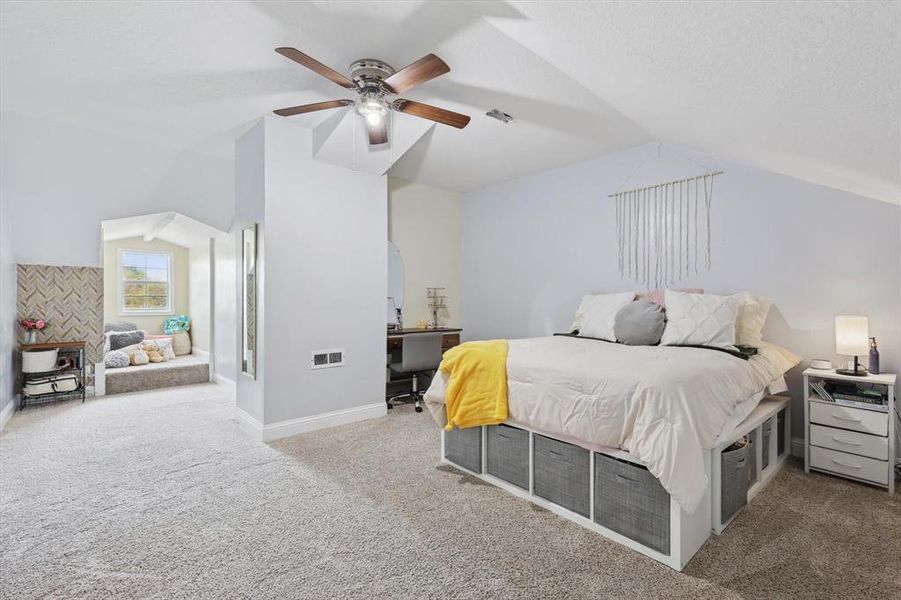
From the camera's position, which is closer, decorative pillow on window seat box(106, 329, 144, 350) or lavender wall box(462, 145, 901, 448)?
lavender wall box(462, 145, 901, 448)

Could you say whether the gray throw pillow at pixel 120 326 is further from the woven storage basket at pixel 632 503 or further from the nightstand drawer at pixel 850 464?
the nightstand drawer at pixel 850 464

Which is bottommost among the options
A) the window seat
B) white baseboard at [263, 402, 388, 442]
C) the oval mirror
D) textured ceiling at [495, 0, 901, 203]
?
white baseboard at [263, 402, 388, 442]

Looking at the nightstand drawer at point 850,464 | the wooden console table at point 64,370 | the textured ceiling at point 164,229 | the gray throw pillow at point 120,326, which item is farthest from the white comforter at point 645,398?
the gray throw pillow at point 120,326

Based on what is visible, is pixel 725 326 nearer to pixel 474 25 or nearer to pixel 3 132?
pixel 474 25

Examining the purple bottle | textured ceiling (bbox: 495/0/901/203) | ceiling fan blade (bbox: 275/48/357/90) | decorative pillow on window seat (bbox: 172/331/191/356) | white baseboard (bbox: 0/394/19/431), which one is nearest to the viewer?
textured ceiling (bbox: 495/0/901/203)

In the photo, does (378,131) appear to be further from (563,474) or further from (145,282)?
(145,282)

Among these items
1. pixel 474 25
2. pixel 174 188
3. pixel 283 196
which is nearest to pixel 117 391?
pixel 174 188

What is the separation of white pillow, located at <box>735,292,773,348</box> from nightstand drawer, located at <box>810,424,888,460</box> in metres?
0.63

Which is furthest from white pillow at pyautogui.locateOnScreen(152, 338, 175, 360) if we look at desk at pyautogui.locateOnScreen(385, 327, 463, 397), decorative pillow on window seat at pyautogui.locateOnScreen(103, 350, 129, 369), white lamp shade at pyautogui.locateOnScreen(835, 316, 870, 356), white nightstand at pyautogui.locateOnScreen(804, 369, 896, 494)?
white lamp shade at pyautogui.locateOnScreen(835, 316, 870, 356)

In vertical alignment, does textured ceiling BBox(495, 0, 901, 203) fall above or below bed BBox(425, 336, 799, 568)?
above

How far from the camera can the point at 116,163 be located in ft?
13.8

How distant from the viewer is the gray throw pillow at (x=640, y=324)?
3.09 m

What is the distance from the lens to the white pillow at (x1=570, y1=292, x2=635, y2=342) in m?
3.44

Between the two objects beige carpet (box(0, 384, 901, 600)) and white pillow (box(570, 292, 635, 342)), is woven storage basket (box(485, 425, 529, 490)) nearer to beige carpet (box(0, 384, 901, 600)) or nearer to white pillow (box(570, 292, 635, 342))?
beige carpet (box(0, 384, 901, 600))
